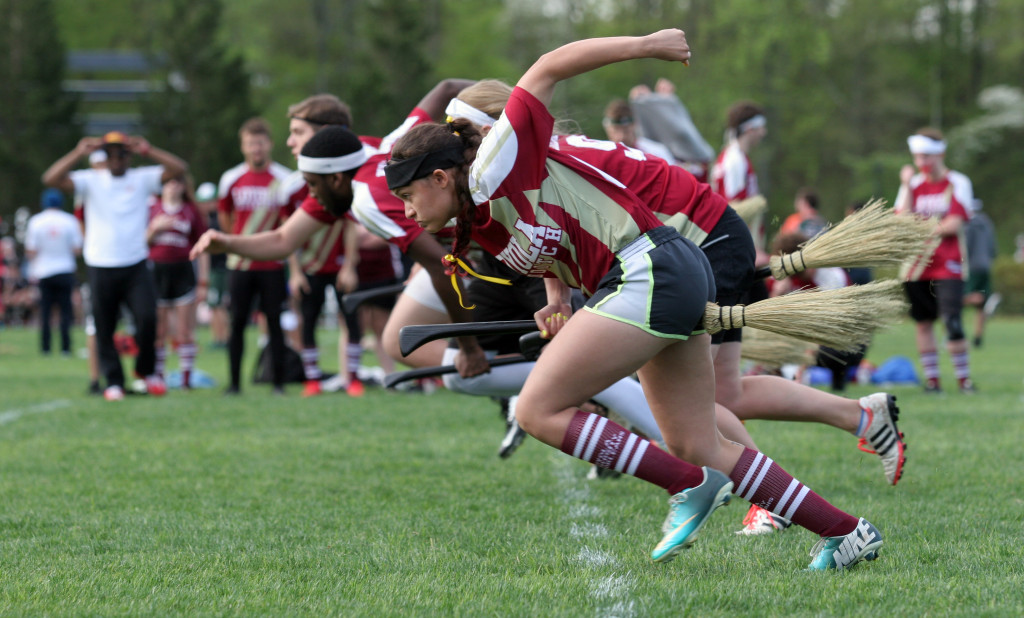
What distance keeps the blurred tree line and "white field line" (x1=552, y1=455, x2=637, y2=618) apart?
30.0 meters

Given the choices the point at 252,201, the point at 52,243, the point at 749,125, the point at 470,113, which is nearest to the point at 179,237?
the point at 252,201

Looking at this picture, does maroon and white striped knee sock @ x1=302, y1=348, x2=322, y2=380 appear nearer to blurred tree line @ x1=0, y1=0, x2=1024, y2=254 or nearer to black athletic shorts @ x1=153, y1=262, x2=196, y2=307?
black athletic shorts @ x1=153, y1=262, x2=196, y2=307

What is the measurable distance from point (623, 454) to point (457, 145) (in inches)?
40.6

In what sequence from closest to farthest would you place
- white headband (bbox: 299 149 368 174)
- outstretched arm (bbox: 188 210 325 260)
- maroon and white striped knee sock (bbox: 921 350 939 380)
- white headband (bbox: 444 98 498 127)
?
white headband (bbox: 444 98 498 127)
white headband (bbox: 299 149 368 174)
outstretched arm (bbox: 188 210 325 260)
maroon and white striped knee sock (bbox: 921 350 939 380)

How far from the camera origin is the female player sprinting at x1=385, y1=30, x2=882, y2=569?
10.5 ft

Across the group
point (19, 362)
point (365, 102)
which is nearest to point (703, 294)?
point (19, 362)

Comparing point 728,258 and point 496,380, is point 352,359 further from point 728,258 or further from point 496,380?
point 728,258

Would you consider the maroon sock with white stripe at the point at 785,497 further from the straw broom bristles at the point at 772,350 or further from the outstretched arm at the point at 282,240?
the outstretched arm at the point at 282,240

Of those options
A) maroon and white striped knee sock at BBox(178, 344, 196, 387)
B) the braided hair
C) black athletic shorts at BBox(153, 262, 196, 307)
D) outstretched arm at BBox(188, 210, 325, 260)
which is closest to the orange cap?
maroon and white striped knee sock at BBox(178, 344, 196, 387)

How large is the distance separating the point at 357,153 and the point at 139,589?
2.31 m

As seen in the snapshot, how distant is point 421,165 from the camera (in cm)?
328

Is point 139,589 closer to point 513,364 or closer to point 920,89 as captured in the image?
point 513,364

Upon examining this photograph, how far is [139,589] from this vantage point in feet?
11.2

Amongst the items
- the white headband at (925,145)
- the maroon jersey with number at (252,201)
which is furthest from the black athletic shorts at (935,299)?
the maroon jersey with number at (252,201)
